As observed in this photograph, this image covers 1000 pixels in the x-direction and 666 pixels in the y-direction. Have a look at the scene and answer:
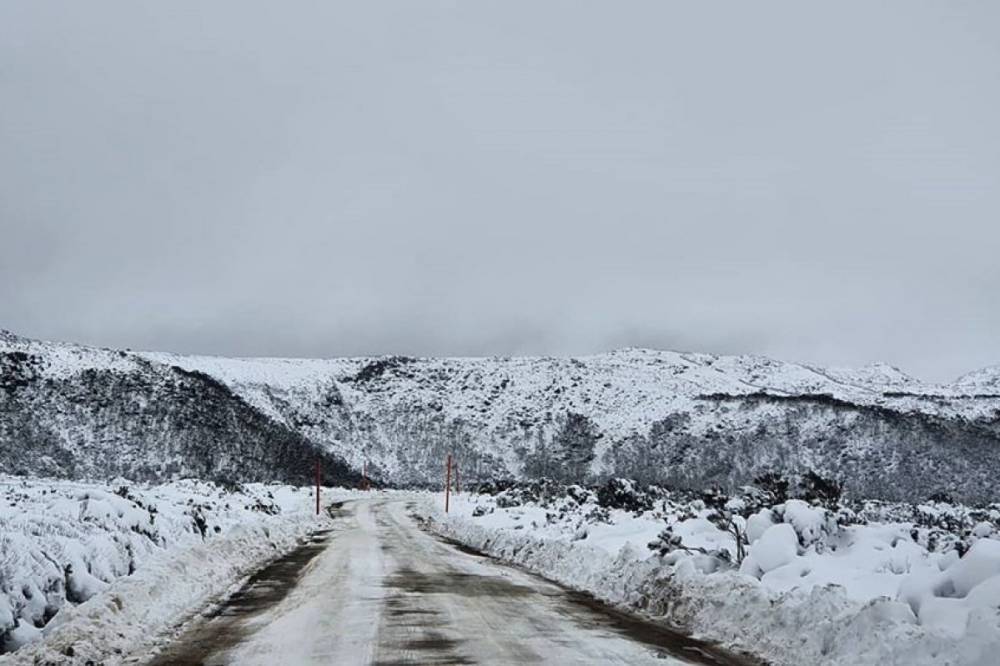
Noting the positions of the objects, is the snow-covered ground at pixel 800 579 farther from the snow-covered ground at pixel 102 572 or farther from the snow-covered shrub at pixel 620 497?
the snow-covered ground at pixel 102 572

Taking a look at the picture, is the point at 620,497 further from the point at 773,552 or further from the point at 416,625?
the point at 416,625

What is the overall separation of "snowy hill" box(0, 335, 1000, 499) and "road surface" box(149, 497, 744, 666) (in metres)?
62.5

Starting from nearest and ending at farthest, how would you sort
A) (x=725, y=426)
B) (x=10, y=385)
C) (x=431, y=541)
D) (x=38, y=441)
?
(x=431, y=541)
(x=38, y=441)
(x=10, y=385)
(x=725, y=426)

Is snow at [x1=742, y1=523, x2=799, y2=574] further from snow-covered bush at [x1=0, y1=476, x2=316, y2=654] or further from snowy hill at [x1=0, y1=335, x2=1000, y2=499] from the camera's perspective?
snowy hill at [x1=0, y1=335, x2=1000, y2=499]

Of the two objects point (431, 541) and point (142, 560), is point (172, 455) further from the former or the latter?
point (142, 560)

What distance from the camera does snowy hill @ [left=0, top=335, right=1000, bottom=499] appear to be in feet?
301

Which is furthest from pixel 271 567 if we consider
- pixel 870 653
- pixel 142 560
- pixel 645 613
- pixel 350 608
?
pixel 870 653

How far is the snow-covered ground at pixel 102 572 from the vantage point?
8.65m

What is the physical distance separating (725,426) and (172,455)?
80.9m

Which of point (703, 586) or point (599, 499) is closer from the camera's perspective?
point (703, 586)

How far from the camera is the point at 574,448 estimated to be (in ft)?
441

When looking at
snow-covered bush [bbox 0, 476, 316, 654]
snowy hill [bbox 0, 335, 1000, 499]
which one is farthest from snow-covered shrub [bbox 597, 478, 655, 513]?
snowy hill [bbox 0, 335, 1000, 499]

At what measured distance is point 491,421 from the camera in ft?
484

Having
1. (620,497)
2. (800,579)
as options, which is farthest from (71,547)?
(620,497)
